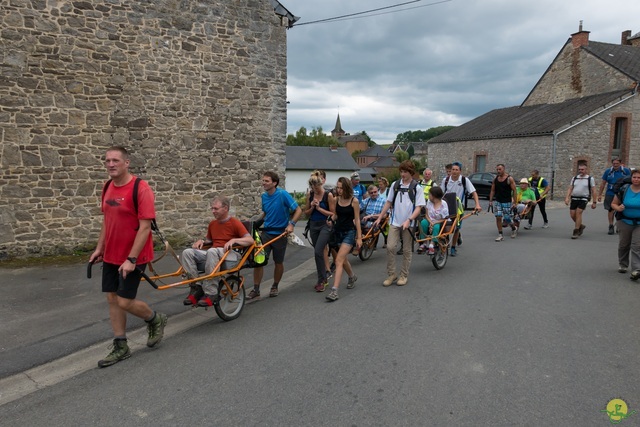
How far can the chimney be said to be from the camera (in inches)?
1316

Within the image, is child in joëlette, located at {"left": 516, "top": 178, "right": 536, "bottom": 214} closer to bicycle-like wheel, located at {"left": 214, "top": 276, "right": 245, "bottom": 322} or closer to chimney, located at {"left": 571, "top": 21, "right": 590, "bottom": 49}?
bicycle-like wheel, located at {"left": 214, "top": 276, "right": 245, "bottom": 322}

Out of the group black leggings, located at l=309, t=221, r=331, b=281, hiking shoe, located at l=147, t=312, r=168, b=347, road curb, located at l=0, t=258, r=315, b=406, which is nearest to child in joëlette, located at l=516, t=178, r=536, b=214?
black leggings, located at l=309, t=221, r=331, b=281

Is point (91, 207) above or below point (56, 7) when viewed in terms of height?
below

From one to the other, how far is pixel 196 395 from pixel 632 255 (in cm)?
707

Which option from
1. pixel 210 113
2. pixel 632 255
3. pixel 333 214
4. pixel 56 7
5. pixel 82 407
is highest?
pixel 56 7

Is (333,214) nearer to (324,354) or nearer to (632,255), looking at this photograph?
(324,354)

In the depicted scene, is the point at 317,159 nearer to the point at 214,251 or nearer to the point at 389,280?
the point at 389,280

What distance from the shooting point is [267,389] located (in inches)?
148

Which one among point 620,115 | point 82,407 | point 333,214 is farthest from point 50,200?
point 620,115

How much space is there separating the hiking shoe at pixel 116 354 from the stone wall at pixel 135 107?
549 centimetres

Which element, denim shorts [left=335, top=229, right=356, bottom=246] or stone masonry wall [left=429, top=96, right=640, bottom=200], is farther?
stone masonry wall [left=429, top=96, right=640, bottom=200]

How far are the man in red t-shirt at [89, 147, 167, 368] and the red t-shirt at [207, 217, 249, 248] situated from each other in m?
1.32

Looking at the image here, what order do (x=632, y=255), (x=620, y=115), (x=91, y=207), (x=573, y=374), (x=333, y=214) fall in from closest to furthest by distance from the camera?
(x=573, y=374)
(x=333, y=214)
(x=632, y=255)
(x=91, y=207)
(x=620, y=115)

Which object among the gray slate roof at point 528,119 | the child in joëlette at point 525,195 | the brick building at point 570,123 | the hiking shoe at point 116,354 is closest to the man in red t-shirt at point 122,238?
the hiking shoe at point 116,354
